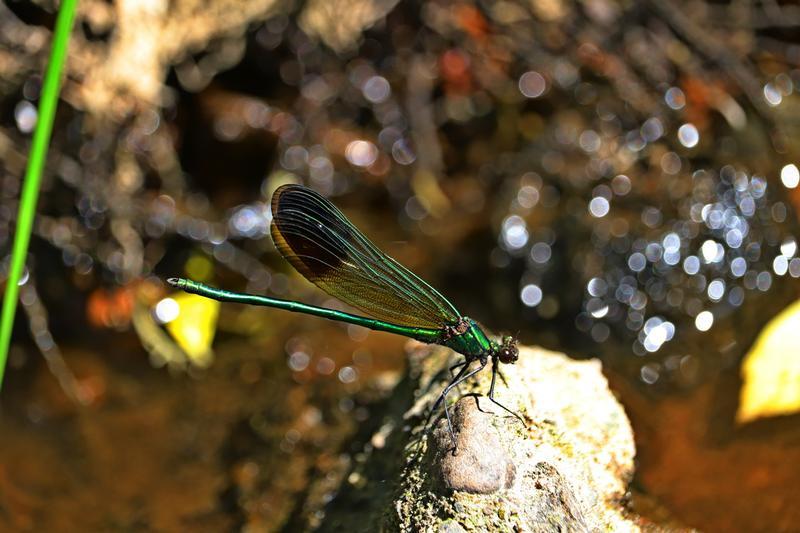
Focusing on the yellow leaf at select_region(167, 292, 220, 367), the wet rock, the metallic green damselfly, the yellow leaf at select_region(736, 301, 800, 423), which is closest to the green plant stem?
the metallic green damselfly

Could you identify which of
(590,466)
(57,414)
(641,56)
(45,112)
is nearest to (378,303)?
(590,466)

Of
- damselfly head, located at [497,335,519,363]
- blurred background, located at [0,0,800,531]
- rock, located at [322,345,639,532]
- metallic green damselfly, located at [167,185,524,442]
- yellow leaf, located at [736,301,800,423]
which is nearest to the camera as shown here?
rock, located at [322,345,639,532]

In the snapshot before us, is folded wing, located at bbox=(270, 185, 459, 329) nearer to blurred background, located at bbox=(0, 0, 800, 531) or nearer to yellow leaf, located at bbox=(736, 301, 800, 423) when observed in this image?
blurred background, located at bbox=(0, 0, 800, 531)

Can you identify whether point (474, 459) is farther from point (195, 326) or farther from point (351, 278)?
point (195, 326)

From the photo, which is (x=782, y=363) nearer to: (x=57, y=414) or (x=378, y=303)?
(x=378, y=303)

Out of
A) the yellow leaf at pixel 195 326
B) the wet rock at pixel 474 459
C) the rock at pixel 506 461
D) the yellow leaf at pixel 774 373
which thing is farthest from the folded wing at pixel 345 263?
the yellow leaf at pixel 195 326

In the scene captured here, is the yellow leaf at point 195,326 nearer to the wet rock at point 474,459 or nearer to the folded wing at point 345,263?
the folded wing at point 345,263
